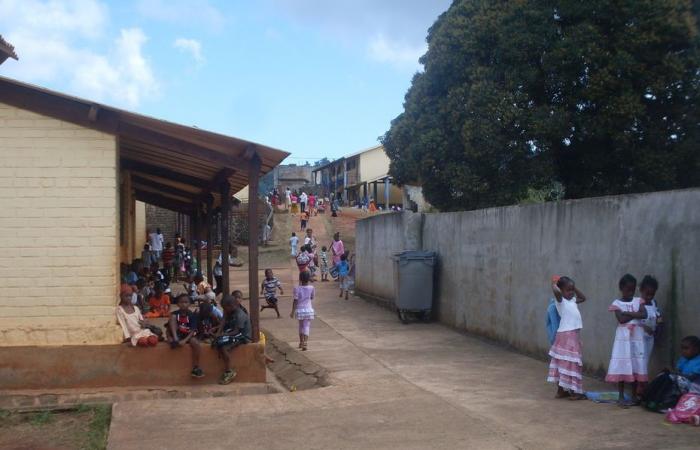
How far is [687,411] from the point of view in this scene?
6637 mm

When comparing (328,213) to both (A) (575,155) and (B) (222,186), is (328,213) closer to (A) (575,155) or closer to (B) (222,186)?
(A) (575,155)

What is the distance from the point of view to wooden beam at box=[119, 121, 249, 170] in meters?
9.24

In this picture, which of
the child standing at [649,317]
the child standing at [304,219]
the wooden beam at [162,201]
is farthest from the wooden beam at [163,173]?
the child standing at [304,219]

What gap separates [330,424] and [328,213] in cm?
3746

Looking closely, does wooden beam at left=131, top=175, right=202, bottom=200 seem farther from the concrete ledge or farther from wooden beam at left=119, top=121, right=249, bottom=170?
the concrete ledge

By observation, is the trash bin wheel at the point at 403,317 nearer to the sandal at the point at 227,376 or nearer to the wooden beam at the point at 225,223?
the wooden beam at the point at 225,223

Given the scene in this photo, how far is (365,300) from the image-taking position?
20.9 meters

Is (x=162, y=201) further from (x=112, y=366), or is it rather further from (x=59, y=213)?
(x=112, y=366)

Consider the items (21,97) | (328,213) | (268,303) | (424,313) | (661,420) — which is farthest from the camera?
(328,213)

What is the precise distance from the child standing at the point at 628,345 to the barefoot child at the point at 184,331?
4732mm

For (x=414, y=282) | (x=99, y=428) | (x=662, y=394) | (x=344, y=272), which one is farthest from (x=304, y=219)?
(x=662, y=394)

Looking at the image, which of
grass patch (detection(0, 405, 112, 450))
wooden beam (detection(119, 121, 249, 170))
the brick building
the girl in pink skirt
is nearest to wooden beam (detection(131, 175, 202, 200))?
wooden beam (detection(119, 121, 249, 170))

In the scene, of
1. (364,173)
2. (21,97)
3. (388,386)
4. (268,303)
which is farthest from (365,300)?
(364,173)

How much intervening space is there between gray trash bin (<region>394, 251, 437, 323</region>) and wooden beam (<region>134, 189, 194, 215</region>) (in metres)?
6.47
